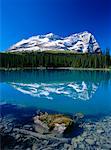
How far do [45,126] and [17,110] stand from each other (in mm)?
4477

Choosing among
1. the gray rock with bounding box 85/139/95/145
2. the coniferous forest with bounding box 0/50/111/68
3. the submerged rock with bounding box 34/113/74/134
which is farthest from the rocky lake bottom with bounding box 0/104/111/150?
the coniferous forest with bounding box 0/50/111/68

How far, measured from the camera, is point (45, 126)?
10609 mm

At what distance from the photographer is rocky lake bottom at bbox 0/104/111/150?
9062 millimetres

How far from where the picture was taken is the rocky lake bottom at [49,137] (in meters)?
9.06

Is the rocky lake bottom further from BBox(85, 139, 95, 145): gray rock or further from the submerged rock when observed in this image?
the submerged rock

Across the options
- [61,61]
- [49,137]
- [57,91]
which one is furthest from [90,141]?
[61,61]

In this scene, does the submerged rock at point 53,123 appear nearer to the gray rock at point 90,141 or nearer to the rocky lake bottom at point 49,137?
the rocky lake bottom at point 49,137

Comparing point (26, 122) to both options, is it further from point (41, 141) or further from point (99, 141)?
point (99, 141)

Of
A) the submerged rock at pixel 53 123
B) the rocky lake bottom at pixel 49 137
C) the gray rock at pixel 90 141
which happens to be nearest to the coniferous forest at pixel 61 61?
the rocky lake bottom at pixel 49 137

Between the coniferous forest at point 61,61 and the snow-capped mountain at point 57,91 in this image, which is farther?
the coniferous forest at point 61,61

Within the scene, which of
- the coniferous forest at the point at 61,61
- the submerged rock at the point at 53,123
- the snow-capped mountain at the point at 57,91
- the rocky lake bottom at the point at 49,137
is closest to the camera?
the rocky lake bottom at the point at 49,137

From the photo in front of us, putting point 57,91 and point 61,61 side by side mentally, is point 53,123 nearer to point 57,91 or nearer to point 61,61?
point 57,91

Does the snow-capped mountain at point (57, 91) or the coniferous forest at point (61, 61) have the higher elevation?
the coniferous forest at point (61, 61)

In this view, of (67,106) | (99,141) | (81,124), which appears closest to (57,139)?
(99,141)
